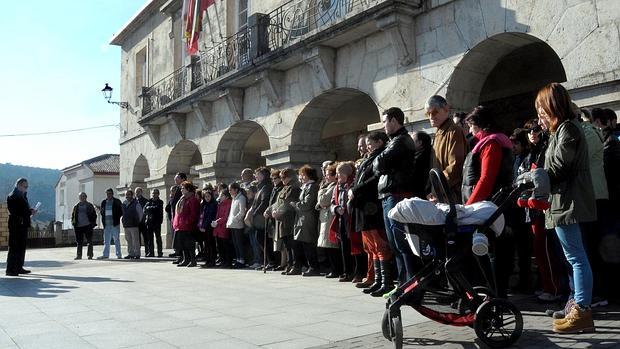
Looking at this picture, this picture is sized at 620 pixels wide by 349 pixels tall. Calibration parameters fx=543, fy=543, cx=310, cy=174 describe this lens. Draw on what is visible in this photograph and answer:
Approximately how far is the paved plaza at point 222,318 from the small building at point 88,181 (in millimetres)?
34306

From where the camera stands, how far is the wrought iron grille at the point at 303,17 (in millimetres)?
9789

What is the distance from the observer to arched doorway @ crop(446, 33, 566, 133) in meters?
8.05

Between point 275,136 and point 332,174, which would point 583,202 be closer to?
point 332,174

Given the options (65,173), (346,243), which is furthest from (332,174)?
(65,173)

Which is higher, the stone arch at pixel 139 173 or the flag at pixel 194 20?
the flag at pixel 194 20

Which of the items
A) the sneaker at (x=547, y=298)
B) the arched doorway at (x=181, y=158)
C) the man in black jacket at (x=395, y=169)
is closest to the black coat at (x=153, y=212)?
the arched doorway at (x=181, y=158)

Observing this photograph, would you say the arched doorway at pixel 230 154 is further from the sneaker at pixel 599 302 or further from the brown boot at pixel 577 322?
the brown boot at pixel 577 322

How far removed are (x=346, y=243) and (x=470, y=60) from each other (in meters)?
3.28

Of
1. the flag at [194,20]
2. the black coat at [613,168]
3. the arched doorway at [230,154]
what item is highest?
the flag at [194,20]

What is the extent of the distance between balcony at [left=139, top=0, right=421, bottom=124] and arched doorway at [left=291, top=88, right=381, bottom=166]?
4.16 feet

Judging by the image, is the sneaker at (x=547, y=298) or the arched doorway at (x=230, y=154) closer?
the sneaker at (x=547, y=298)

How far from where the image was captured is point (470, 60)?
318 inches

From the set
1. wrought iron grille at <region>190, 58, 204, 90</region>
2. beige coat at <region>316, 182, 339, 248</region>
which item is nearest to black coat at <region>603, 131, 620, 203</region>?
beige coat at <region>316, 182, 339, 248</region>

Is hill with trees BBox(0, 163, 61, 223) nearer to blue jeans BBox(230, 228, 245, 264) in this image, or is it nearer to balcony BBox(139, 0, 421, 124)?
balcony BBox(139, 0, 421, 124)
